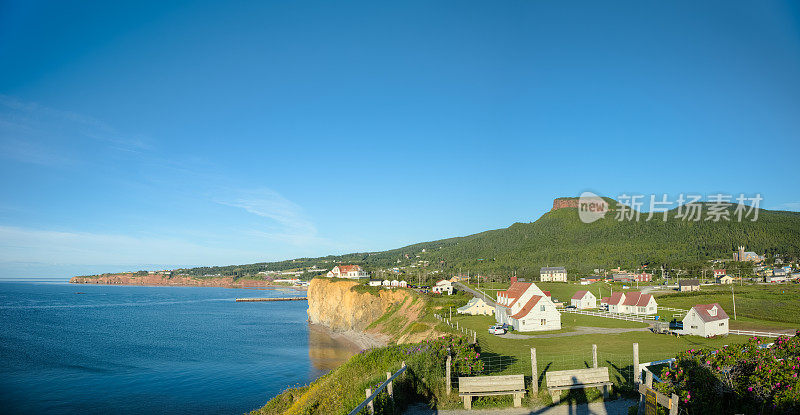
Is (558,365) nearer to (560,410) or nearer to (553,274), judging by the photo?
(560,410)

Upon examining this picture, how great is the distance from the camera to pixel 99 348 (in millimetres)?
54312

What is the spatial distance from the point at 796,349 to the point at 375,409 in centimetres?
849

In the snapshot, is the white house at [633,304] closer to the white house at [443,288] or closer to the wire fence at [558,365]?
the wire fence at [558,365]

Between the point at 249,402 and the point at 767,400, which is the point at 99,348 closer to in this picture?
the point at 249,402

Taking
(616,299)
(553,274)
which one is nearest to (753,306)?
(616,299)

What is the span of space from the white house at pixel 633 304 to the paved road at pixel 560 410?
44.6m

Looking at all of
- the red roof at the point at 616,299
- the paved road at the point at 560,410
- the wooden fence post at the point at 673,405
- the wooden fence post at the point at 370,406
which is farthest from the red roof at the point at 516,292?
the wooden fence post at the point at 673,405

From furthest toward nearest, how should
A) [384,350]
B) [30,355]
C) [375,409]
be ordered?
[30,355], [384,350], [375,409]

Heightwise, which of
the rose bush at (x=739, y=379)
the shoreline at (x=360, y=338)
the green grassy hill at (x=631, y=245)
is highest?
the green grassy hill at (x=631, y=245)

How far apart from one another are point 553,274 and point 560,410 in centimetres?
11626

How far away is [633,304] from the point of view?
170 ft

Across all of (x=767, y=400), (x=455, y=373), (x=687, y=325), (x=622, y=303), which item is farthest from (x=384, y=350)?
(x=622, y=303)

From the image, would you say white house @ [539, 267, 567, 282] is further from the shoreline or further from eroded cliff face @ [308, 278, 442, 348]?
the shoreline

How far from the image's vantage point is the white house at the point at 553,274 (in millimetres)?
119575
